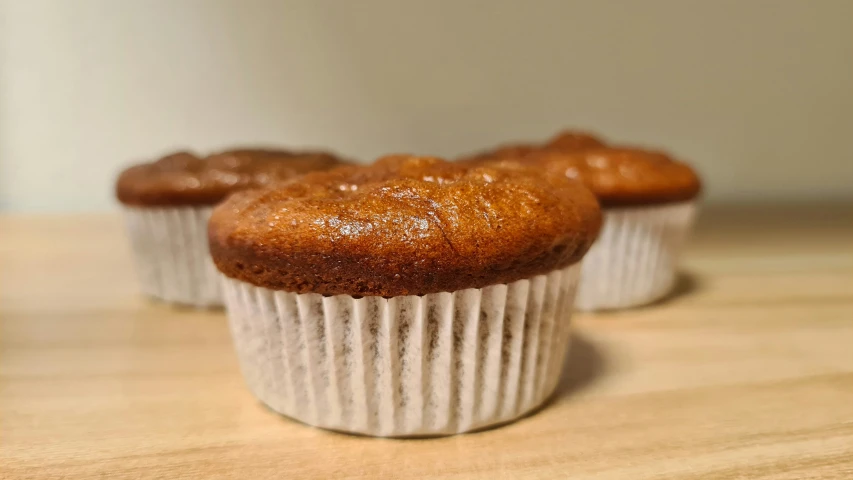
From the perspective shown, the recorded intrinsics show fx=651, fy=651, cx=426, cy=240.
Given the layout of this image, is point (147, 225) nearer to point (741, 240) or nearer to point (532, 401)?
point (532, 401)

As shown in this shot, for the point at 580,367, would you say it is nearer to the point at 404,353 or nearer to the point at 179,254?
the point at 404,353

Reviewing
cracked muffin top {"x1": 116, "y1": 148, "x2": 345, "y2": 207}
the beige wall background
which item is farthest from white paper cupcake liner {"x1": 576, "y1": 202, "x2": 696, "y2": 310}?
the beige wall background

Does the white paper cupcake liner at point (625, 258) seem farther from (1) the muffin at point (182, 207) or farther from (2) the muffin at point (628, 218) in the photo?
(1) the muffin at point (182, 207)

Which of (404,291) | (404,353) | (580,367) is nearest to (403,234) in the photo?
(404,291)

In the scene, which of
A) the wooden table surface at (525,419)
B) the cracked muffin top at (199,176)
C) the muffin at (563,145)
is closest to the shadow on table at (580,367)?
the wooden table surface at (525,419)

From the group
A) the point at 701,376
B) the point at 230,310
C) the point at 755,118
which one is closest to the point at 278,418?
the point at 230,310

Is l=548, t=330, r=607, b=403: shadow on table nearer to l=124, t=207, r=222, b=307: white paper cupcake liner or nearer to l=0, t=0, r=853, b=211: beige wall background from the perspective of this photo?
l=124, t=207, r=222, b=307: white paper cupcake liner
